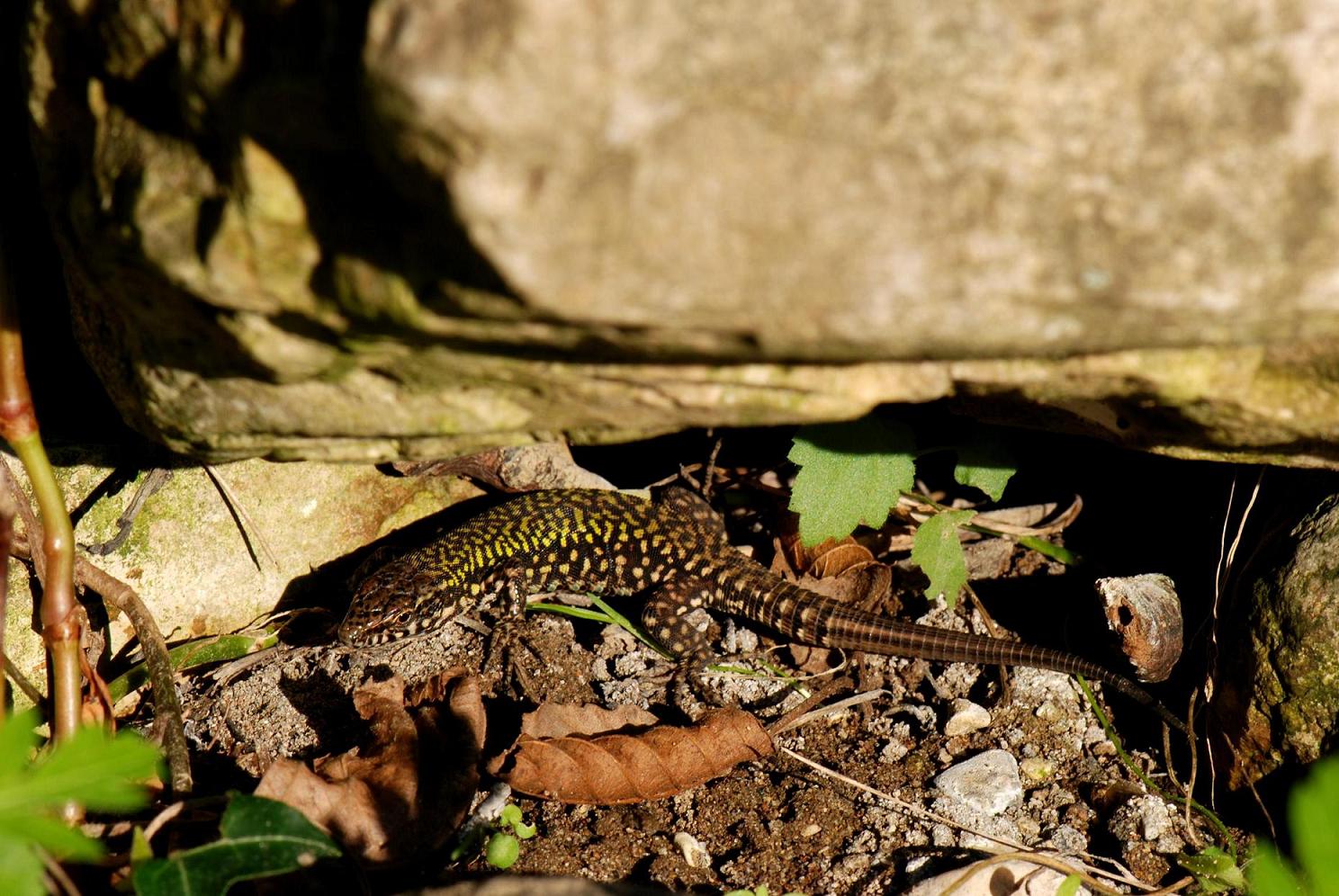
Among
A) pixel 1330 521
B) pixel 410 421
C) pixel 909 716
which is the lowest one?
pixel 909 716

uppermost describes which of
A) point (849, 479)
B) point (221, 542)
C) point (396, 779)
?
point (849, 479)

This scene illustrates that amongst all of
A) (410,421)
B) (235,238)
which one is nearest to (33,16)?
(235,238)

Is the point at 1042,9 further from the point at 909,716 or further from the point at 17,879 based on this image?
the point at 909,716

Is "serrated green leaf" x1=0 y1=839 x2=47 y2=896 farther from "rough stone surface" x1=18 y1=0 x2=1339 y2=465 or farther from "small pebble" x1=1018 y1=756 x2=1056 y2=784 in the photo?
"small pebble" x1=1018 y1=756 x2=1056 y2=784

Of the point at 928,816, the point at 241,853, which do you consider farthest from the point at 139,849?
the point at 928,816

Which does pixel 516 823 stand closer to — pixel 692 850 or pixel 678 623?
pixel 692 850

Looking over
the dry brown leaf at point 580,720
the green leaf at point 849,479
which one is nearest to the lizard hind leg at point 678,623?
the dry brown leaf at point 580,720
